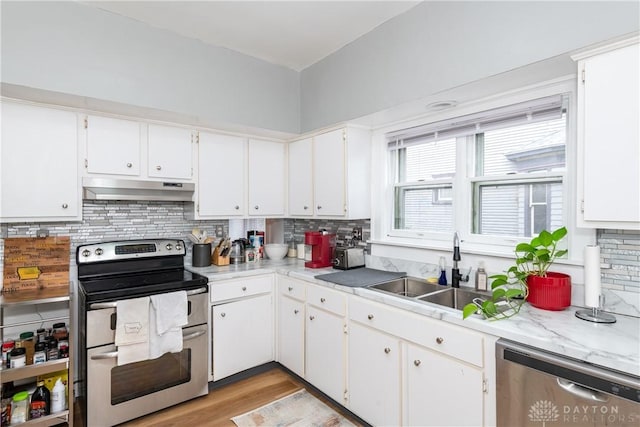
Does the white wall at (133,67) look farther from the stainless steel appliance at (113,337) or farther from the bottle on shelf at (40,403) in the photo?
the bottle on shelf at (40,403)

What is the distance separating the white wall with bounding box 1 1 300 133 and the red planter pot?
2285mm

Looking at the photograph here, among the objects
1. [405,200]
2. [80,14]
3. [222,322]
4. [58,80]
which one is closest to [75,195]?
[58,80]

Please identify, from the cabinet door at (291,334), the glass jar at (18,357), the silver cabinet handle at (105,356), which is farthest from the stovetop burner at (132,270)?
the cabinet door at (291,334)

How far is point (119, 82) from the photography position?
89.0 inches

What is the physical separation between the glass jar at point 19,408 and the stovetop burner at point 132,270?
Result: 633mm

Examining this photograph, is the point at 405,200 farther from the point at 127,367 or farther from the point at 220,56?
the point at 127,367

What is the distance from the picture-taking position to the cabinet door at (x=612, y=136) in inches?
54.4

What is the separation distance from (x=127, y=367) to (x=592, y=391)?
8.00 ft

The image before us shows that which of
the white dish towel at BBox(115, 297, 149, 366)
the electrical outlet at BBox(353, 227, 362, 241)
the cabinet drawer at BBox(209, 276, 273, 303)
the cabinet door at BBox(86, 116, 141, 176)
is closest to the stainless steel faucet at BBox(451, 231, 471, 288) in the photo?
the electrical outlet at BBox(353, 227, 362, 241)

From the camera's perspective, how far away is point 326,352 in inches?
94.0

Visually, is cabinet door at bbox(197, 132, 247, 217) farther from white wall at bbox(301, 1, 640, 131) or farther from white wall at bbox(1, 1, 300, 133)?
white wall at bbox(301, 1, 640, 131)

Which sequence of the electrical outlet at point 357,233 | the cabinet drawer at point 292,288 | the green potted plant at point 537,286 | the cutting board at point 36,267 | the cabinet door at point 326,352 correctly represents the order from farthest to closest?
1. the electrical outlet at point 357,233
2. the cabinet drawer at point 292,288
3. the cabinet door at point 326,352
4. the cutting board at point 36,267
5. the green potted plant at point 537,286

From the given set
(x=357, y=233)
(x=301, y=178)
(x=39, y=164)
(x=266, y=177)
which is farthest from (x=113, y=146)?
(x=357, y=233)

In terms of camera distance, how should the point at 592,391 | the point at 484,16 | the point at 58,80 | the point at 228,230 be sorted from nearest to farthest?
the point at 592,391 → the point at 484,16 → the point at 58,80 → the point at 228,230
